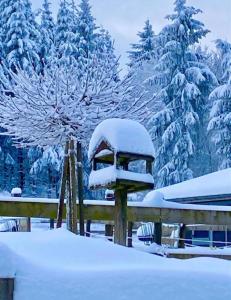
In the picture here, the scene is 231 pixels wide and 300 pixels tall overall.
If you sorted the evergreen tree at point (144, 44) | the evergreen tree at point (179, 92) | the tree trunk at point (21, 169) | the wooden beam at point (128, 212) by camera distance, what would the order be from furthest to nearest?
the evergreen tree at point (144, 44) < the tree trunk at point (21, 169) < the evergreen tree at point (179, 92) < the wooden beam at point (128, 212)

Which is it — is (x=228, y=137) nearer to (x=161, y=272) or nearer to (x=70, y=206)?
(x=70, y=206)

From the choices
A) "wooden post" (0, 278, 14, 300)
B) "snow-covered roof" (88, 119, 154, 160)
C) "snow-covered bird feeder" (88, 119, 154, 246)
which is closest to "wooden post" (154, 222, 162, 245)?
"snow-covered bird feeder" (88, 119, 154, 246)

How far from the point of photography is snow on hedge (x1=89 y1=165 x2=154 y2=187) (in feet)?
16.6

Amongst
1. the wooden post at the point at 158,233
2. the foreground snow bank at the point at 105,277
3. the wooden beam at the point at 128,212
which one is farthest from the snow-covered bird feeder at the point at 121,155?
the foreground snow bank at the point at 105,277

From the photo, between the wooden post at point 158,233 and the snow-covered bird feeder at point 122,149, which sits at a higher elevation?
the snow-covered bird feeder at point 122,149

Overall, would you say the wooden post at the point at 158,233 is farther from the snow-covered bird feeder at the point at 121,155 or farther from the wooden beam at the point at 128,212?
the snow-covered bird feeder at the point at 121,155

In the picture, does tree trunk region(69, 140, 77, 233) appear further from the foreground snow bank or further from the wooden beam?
the foreground snow bank

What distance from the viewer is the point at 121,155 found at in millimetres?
5008

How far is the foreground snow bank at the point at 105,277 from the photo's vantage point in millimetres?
2107

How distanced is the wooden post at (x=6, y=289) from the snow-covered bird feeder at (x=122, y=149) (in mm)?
2871

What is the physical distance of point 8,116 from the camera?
287 inches

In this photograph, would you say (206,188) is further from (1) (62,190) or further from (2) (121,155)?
(2) (121,155)

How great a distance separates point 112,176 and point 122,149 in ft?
0.94

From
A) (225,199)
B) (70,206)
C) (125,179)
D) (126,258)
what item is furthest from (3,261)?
(225,199)
